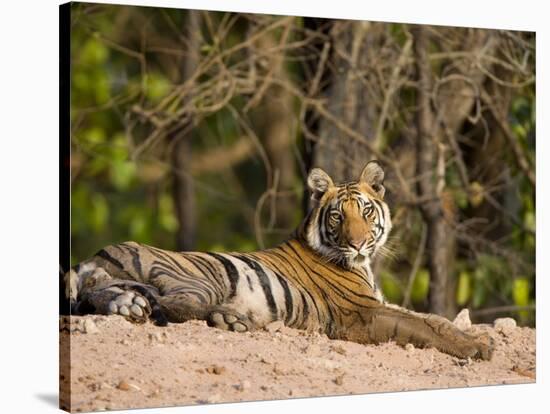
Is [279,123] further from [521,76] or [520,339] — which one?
[520,339]

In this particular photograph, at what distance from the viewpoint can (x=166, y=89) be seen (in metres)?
8.38

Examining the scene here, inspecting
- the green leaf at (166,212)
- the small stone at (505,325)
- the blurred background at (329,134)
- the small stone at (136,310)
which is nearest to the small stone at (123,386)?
the small stone at (136,310)

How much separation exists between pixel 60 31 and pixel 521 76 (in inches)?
137

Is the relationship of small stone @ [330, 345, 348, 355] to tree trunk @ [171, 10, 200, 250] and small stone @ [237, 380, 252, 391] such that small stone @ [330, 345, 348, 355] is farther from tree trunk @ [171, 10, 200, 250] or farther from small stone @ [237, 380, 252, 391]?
tree trunk @ [171, 10, 200, 250]

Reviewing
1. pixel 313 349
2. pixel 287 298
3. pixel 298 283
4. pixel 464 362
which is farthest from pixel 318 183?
pixel 464 362

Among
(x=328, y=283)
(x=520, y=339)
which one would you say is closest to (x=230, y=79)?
(x=328, y=283)

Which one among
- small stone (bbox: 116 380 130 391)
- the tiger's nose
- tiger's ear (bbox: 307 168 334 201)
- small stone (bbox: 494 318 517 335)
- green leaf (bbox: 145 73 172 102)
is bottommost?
small stone (bbox: 116 380 130 391)

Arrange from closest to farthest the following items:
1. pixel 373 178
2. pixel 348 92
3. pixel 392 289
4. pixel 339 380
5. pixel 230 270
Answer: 1. pixel 339 380
2. pixel 230 270
3. pixel 373 178
4. pixel 348 92
5. pixel 392 289

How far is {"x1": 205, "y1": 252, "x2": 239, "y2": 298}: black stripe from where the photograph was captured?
289 inches

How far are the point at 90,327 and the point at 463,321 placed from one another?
254 cm

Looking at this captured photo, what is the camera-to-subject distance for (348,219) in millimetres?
7691

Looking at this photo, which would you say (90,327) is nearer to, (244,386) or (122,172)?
(244,386)

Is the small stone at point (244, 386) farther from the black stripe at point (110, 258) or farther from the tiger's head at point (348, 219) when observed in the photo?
the tiger's head at point (348, 219)

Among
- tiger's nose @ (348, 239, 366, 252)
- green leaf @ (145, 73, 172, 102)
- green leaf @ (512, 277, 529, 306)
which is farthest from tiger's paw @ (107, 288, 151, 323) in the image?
green leaf @ (512, 277, 529, 306)
